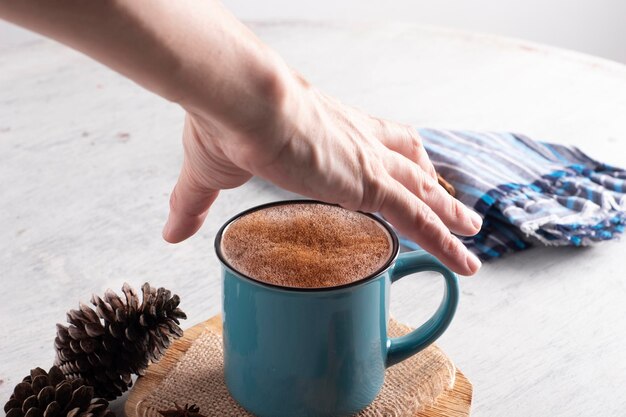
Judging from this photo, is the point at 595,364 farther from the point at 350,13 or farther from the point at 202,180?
the point at 350,13

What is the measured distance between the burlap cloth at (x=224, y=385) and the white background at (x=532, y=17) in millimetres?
2445

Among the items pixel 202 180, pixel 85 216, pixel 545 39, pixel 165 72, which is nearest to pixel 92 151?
pixel 85 216

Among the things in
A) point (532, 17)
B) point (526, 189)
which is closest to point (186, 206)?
point (526, 189)

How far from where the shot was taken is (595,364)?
33.4 inches

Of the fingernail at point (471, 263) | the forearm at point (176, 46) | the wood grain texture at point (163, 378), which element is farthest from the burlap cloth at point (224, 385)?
the forearm at point (176, 46)

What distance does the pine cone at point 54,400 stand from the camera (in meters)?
0.66

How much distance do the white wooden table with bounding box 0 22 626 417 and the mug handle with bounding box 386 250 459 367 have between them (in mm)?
99

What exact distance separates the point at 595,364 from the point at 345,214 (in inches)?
13.1

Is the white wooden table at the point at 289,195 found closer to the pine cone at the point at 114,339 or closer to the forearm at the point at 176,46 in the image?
the pine cone at the point at 114,339

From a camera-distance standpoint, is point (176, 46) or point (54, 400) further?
point (54, 400)

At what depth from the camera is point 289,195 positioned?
1170 millimetres

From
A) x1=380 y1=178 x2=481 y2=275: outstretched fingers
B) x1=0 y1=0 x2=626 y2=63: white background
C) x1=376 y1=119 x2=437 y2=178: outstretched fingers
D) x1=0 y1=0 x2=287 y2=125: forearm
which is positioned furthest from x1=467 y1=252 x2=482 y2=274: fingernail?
x1=0 y1=0 x2=626 y2=63: white background

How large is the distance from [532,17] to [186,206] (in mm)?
2755

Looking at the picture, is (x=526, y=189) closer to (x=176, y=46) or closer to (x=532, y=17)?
(x=176, y=46)
